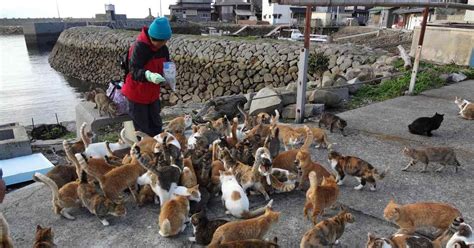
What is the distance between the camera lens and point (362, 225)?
11.6ft

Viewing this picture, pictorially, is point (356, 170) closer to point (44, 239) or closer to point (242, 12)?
point (44, 239)

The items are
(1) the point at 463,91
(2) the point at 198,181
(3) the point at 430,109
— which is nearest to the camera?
(2) the point at 198,181

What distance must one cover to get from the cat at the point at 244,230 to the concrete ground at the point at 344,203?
1.09ft

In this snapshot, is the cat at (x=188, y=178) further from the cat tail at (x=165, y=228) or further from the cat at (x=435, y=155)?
the cat at (x=435, y=155)

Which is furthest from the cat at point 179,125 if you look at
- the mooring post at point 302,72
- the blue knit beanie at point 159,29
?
the mooring post at point 302,72

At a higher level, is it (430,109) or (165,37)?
(165,37)

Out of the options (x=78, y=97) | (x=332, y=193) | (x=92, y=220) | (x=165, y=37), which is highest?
(x=165, y=37)

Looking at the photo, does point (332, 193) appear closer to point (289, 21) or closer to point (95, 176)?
point (95, 176)

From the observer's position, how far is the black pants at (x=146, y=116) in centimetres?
492

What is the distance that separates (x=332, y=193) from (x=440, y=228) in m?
0.98

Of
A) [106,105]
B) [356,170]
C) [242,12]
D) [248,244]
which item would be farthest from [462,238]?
[242,12]

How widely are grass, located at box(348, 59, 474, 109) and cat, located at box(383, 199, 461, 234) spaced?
506cm

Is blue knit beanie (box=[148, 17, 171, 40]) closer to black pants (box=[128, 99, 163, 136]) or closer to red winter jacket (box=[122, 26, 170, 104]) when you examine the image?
red winter jacket (box=[122, 26, 170, 104])

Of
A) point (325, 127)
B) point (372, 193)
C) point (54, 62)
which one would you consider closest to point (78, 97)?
point (54, 62)
